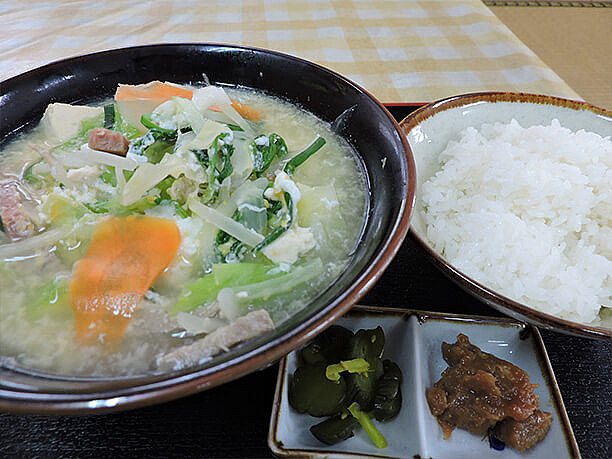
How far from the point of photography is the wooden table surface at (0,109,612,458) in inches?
46.1

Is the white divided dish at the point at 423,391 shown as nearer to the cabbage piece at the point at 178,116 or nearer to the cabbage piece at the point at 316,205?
the cabbage piece at the point at 316,205

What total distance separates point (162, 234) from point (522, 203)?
1.27 m

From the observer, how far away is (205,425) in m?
1.22

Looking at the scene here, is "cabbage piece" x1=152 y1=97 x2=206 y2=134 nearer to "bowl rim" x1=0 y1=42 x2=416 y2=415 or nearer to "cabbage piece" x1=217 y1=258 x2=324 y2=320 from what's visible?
"cabbage piece" x1=217 y1=258 x2=324 y2=320

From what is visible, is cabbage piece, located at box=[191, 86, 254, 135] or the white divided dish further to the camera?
cabbage piece, located at box=[191, 86, 254, 135]

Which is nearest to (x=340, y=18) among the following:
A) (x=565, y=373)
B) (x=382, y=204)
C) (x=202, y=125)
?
(x=202, y=125)

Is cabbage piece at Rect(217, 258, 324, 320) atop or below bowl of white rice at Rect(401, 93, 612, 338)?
atop

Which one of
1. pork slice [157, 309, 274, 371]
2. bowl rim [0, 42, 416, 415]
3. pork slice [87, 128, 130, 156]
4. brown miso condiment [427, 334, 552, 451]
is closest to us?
bowl rim [0, 42, 416, 415]

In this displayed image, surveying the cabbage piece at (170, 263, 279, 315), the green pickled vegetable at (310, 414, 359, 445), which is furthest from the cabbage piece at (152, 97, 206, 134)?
the green pickled vegetable at (310, 414, 359, 445)

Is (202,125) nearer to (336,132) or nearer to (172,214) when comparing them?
(172,214)

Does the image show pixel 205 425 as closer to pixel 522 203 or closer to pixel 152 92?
pixel 152 92

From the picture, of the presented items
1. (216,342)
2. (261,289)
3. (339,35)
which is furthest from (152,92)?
(339,35)

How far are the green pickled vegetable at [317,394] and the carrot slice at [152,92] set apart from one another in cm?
107

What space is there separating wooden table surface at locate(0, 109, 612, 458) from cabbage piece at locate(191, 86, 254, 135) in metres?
0.85
